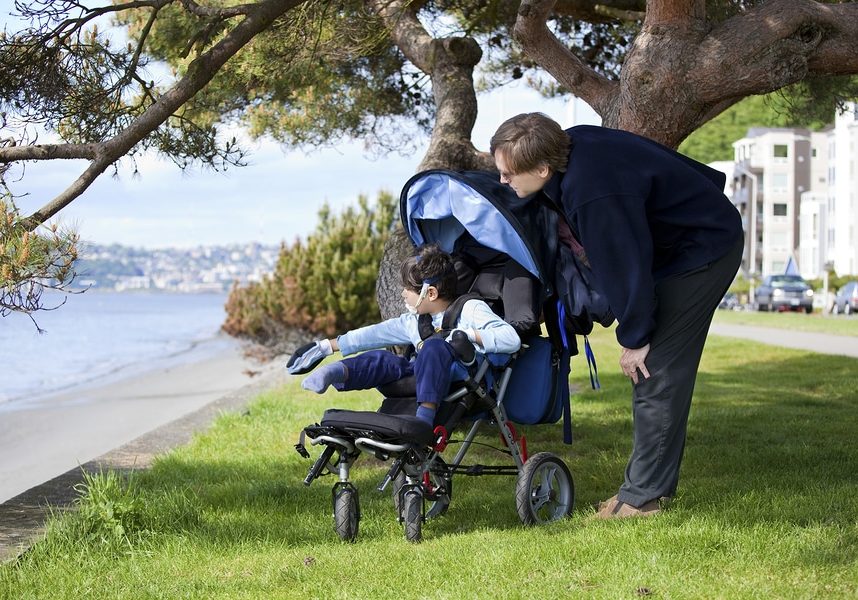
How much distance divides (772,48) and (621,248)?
2.50 m

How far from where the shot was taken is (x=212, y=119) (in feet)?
31.3

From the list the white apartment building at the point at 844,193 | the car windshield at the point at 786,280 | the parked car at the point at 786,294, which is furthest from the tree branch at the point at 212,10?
the white apartment building at the point at 844,193

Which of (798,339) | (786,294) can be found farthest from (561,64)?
(786,294)

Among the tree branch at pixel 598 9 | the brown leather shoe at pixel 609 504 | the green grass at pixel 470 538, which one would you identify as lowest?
the green grass at pixel 470 538

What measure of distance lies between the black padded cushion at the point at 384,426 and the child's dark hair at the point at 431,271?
0.80 meters

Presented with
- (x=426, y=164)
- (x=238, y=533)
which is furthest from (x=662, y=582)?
(x=426, y=164)

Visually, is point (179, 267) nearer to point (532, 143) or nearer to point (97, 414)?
point (97, 414)

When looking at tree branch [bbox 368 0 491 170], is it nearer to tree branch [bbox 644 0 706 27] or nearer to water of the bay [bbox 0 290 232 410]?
tree branch [bbox 644 0 706 27]

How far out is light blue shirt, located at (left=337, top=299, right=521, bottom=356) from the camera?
4.96m

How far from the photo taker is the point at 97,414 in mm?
18047

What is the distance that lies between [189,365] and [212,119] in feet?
69.0

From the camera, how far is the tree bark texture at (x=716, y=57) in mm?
6254

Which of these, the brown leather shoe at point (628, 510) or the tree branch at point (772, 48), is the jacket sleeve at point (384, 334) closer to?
the brown leather shoe at point (628, 510)

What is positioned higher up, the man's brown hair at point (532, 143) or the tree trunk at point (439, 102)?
the tree trunk at point (439, 102)
